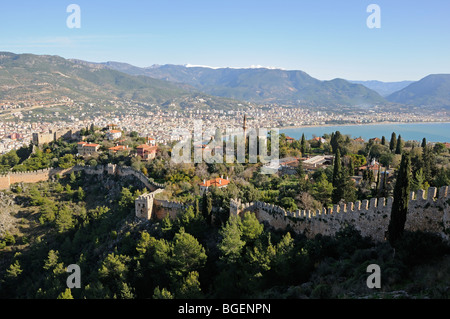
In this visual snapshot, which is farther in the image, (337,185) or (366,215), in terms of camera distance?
(337,185)

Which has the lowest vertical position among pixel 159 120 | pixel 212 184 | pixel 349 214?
pixel 212 184

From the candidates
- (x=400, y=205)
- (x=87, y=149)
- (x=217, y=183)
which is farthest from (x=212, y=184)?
(x=87, y=149)

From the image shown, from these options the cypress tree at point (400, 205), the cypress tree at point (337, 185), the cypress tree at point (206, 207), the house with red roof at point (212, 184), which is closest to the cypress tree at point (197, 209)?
the cypress tree at point (206, 207)

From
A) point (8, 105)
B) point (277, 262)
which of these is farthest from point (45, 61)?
point (277, 262)

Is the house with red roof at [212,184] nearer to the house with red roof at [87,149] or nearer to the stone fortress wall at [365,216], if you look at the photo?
the stone fortress wall at [365,216]

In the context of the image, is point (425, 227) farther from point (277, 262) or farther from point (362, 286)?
point (277, 262)

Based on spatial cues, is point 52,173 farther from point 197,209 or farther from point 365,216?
point 365,216

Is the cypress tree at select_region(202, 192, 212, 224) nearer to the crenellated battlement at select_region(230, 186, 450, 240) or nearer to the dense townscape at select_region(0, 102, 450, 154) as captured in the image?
the crenellated battlement at select_region(230, 186, 450, 240)

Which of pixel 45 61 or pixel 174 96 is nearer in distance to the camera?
pixel 45 61

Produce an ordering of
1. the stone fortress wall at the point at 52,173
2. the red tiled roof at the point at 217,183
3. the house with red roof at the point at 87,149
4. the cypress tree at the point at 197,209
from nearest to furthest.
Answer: the cypress tree at the point at 197,209 → the red tiled roof at the point at 217,183 → the stone fortress wall at the point at 52,173 → the house with red roof at the point at 87,149
